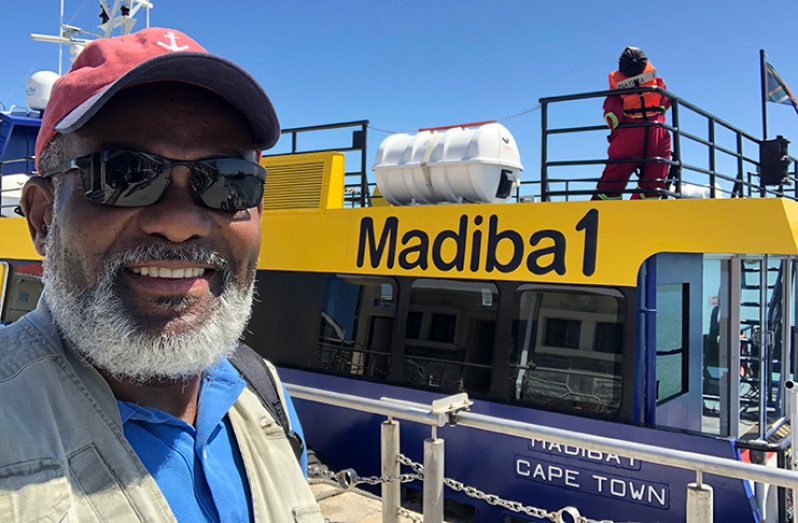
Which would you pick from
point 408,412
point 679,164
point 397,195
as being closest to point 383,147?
point 397,195

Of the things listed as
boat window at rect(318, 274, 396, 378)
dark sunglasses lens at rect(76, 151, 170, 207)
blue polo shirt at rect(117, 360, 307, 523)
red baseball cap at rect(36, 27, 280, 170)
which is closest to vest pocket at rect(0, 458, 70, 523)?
blue polo shirt at rect(117, 360, 307, 523)

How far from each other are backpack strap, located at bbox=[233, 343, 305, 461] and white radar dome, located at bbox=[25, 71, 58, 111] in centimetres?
1418

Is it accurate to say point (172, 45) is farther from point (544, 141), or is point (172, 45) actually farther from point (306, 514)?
point (544, 141)

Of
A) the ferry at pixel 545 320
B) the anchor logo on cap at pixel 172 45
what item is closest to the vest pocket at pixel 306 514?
the anchor logo on cap at pixel 172 45

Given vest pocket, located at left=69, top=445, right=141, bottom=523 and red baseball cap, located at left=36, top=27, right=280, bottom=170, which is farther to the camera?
red baseball cap, located at left=36, top=27, right=280, bottom=170

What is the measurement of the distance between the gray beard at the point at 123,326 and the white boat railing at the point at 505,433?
6.21 ft

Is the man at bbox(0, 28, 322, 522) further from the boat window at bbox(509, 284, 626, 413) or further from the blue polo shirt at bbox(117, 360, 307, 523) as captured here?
the boat window at bbox(509, 284, 626, 413)

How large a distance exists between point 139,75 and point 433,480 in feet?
8.46

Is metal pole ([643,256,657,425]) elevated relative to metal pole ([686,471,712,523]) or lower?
elevated

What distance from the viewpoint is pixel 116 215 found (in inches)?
47.5

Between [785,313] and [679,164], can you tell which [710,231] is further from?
[785,313]

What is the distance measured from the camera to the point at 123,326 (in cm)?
118

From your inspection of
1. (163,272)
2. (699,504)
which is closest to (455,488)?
(699,504)

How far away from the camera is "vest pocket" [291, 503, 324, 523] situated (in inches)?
53.7
